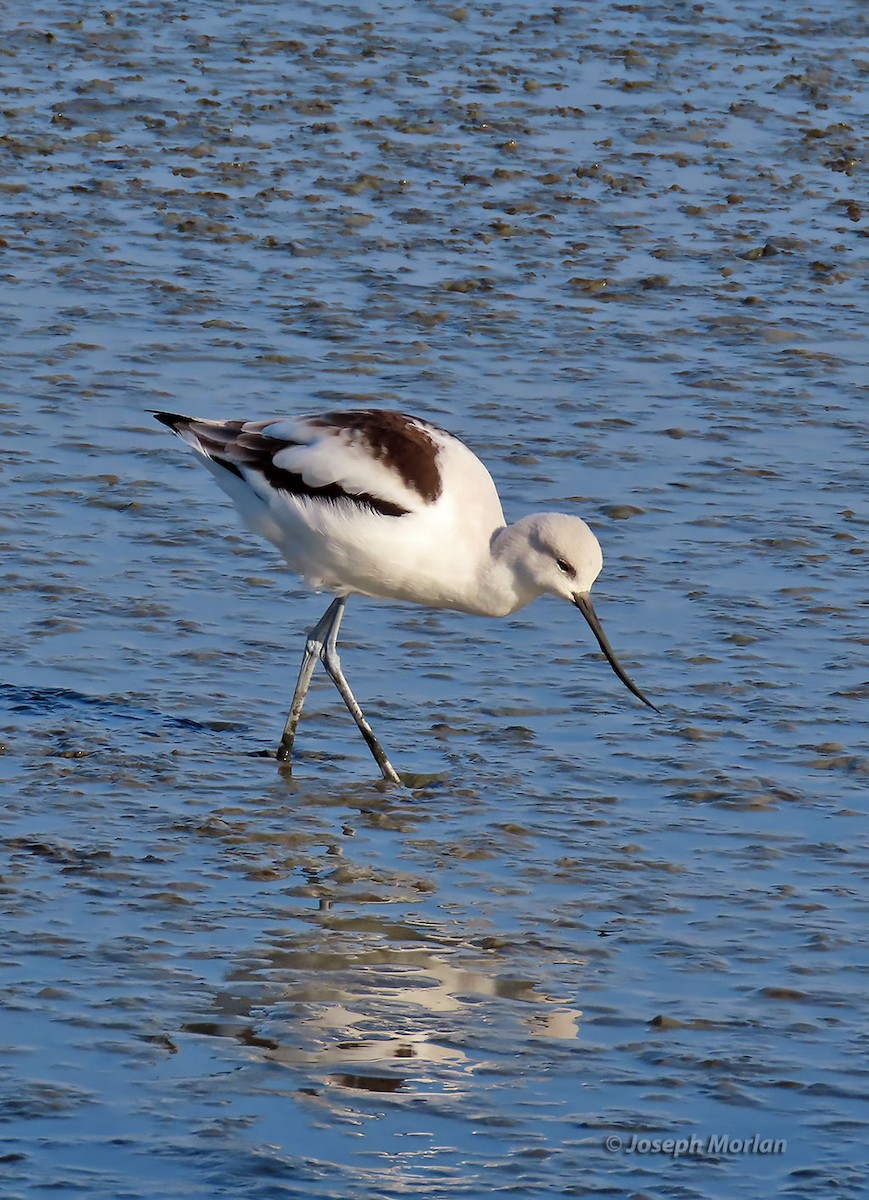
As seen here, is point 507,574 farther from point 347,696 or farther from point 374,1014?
point 374,1014

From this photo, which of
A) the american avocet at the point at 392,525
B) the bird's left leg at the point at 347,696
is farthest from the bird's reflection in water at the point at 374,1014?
the american avocet at the point at 392,525

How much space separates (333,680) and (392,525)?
1.92 feet

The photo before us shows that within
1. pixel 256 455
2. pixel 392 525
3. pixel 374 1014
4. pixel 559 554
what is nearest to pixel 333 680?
pixel 392 525

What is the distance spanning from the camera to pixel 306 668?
6891 mm

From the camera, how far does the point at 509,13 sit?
17.1 meters

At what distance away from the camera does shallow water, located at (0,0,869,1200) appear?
190 inches

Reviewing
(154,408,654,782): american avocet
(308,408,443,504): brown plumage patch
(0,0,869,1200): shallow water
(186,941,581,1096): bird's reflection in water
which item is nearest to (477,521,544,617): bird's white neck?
(154,408,654,782): american avocet

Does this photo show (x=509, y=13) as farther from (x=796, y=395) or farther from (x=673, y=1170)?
(x=673, y=1170)

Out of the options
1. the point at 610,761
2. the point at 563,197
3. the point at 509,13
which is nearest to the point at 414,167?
the point at 563,197

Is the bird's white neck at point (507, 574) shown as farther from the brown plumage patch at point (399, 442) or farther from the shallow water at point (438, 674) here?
the shallow water at point (438, 674)

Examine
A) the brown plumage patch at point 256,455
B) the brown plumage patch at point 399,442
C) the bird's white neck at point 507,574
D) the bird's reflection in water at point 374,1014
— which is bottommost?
the bird's reflection in water at point 374,1014

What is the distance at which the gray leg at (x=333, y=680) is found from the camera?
6.65 metres

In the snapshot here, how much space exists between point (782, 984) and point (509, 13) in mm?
12859

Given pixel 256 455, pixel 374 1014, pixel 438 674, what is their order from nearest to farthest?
pixel 374 1014
pixel 256 455
pixel 438 674
